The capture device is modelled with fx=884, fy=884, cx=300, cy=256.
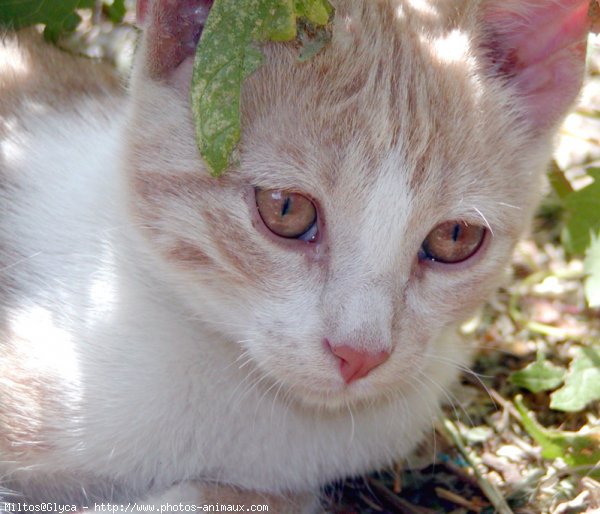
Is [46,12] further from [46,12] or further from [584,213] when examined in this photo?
[584,213]

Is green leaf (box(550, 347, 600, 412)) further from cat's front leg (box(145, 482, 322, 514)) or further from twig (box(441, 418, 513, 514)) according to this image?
cat's front leg (box(145, 482, 322, 514))

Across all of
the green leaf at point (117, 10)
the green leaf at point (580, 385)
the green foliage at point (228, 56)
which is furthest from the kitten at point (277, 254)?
the green leaf at point (117, 10)

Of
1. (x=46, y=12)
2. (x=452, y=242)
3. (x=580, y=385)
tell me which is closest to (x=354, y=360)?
(x=452, y=242)

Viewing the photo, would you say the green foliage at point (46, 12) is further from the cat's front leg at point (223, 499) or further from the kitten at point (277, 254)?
the cat's front leg at point (223, 499)

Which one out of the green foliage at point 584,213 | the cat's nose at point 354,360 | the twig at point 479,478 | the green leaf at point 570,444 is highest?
the green foliage at point 584,213

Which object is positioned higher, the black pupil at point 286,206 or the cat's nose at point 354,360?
the black pupil at point 286,206

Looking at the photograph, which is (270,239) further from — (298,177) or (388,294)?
(388,294)
